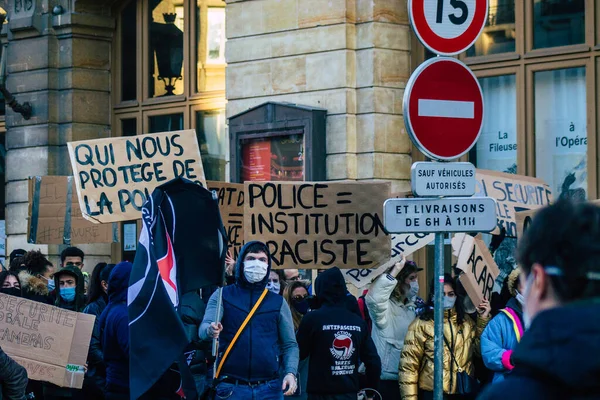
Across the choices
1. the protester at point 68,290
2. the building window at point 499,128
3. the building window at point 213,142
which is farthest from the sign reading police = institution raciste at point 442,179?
the building window at point 213,142

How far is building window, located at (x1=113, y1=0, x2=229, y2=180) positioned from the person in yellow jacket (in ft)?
22.5

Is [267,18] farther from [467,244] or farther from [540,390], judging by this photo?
[540,390]

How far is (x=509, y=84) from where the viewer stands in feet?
41.1

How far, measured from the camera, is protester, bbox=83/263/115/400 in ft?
27.1

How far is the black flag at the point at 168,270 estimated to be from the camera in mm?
6973

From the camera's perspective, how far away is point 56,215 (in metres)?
12.3

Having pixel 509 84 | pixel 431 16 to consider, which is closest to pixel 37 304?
pixel 431 16

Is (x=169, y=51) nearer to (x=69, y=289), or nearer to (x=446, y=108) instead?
(x=69, y=289)

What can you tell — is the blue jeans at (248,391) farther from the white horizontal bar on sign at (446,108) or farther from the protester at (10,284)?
the protester at (10,284)

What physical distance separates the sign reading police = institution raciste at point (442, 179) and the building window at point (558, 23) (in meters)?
6.27

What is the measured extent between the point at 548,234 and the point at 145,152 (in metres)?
8.24

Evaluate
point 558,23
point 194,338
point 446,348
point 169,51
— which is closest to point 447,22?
point 446,348

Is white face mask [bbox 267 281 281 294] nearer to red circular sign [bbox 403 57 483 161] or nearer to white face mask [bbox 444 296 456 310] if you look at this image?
white face mask [bbox 444 296 456 310]

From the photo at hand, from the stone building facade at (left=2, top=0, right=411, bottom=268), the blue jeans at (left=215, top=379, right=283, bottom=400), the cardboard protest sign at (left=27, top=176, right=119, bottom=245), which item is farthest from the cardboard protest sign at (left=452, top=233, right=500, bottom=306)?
the cardboard protest sign at (left=27, top=176, right=119, bottom=245)
